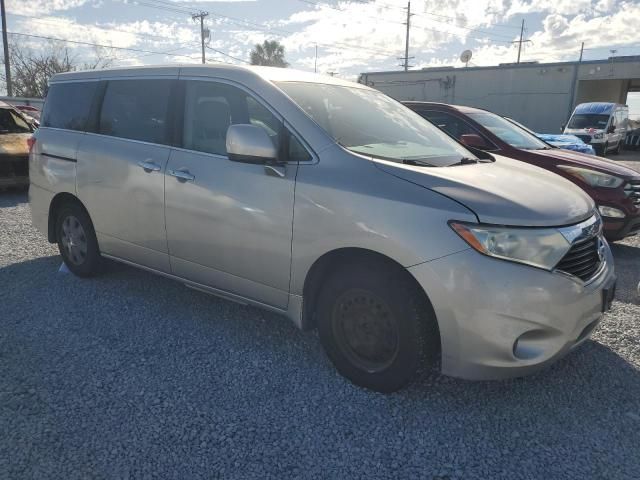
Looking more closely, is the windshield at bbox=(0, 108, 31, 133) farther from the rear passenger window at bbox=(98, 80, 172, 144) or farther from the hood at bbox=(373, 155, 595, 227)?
the hood at bbox=(373, 155, 595, 227)

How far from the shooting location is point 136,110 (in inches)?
157

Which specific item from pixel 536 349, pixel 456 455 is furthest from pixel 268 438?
pixel 536 349

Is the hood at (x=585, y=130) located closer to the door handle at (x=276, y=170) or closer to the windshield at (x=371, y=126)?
the windshield at (x=371, y=126)

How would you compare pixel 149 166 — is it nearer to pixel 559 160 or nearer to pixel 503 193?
pixel 503 193

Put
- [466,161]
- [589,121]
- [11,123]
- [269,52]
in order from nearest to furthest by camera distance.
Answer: [466,161] → [11,123] → [589,121] → [269,52]

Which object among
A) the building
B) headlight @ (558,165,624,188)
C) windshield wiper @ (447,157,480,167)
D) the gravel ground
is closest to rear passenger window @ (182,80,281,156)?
windshield wiper @ (447,157,480,167)

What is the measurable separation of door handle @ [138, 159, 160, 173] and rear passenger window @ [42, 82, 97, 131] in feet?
3.68

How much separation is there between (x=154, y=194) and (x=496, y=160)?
2.54 meters

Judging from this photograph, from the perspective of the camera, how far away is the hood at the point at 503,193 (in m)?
2.49

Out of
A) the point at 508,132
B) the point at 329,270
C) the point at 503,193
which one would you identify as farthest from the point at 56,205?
the point at 508,132

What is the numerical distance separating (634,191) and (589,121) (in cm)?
1669

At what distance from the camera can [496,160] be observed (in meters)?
3.73

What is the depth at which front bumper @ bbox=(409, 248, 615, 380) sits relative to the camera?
238 centimetres

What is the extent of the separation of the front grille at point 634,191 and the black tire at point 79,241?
17.8 feet
